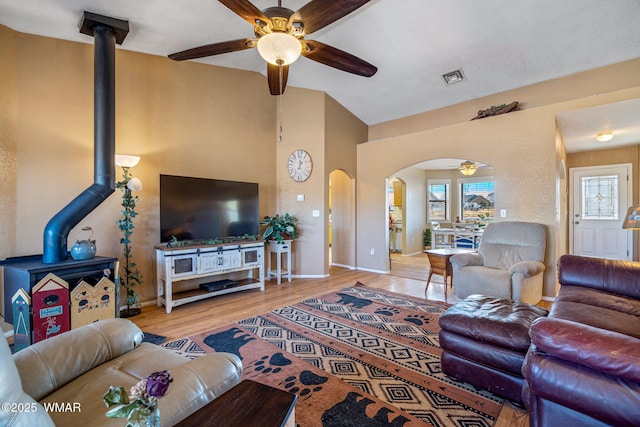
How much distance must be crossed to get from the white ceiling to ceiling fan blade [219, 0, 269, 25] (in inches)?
44.6

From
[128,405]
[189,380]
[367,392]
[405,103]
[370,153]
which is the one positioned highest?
[405,103]

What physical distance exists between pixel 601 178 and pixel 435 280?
14.0ft

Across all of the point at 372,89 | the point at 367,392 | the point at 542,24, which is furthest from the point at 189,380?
the point at 372,89

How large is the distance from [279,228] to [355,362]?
289cm

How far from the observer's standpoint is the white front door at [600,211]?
218 inches

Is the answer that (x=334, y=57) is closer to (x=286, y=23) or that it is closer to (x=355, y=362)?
(x=286, y=23)

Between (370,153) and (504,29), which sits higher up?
(504,29)

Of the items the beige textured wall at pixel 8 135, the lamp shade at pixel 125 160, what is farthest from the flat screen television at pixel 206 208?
the beige textured wall at pixel 8 135

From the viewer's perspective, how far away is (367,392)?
1938 millimetres

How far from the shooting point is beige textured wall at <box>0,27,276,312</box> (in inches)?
117

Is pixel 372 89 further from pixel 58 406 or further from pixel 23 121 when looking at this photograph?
pixel 58 406

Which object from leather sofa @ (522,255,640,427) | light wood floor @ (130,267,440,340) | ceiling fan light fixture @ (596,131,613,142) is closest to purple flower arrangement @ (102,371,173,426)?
leather sofa @ (522,255,640,427)

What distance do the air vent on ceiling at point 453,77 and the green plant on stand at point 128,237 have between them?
476cm

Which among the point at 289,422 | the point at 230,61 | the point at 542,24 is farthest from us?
the point at 230,61
